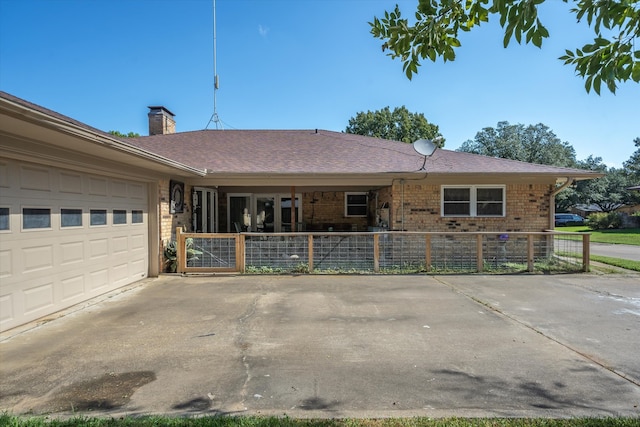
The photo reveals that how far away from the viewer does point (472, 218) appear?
1134cm

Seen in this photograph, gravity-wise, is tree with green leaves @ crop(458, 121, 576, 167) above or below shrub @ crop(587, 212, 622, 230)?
above

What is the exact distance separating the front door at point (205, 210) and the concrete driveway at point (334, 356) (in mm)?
4944

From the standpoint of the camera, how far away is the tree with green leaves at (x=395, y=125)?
4384cm

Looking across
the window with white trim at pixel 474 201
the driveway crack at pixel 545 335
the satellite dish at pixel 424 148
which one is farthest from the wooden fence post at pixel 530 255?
the satellite dish at pixel 424 148

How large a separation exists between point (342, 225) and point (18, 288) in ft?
36.8

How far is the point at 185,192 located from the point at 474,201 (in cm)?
874

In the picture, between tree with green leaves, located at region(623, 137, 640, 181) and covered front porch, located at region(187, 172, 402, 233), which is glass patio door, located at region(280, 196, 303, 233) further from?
tree with green leaves, located at region(623, 137, 640, 181)

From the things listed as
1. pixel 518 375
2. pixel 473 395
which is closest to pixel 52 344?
pixel 473 395

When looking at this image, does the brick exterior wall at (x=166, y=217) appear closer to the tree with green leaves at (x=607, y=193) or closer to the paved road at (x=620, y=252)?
the paved road at (x=620, y=252)

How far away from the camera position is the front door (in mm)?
11859

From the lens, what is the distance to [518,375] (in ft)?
12.1

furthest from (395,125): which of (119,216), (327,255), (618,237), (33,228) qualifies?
(33,228)

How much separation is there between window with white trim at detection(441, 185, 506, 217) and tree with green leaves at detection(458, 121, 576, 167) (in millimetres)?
41127

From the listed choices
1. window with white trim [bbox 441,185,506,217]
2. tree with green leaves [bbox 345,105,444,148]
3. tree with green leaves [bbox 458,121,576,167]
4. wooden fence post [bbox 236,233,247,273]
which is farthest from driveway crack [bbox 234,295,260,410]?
tree with green leaves [bbox 458,121,576,167]
